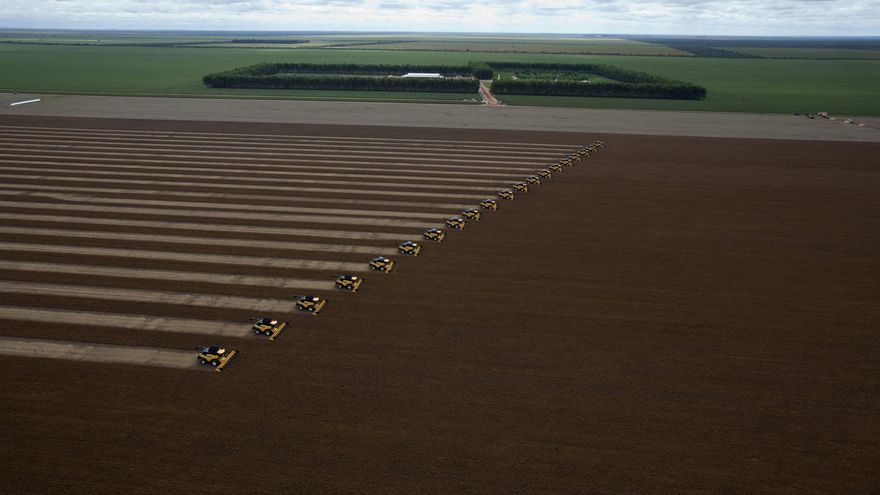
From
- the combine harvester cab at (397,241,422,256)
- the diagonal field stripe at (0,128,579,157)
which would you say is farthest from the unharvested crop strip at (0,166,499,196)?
the combine harvester cab at (397,241,422,256)

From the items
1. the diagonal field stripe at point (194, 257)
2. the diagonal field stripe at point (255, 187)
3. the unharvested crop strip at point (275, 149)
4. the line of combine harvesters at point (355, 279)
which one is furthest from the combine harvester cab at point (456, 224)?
the unharvested crop strip at point (275, 149)

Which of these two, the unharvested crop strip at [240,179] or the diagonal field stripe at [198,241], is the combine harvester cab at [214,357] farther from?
the unharvested crop strip at [240,179]

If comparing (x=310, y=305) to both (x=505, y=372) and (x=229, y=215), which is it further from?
(x=229, y=215)

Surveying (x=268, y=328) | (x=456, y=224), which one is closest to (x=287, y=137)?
(x=456, y=224)

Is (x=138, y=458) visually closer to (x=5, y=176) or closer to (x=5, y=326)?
(x=5, y=326)

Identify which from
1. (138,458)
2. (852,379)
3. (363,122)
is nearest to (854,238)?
A: (852,379)

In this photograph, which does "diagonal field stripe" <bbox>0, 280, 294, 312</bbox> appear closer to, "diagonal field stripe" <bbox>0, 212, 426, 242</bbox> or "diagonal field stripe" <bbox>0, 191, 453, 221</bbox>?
"diagonal field stripe" <bbox>0, 212, 426, 242</bbox>

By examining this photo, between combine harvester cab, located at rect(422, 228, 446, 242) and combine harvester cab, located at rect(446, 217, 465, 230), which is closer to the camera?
combine harvester cab, located at rect(422, 228, 446, 242)
